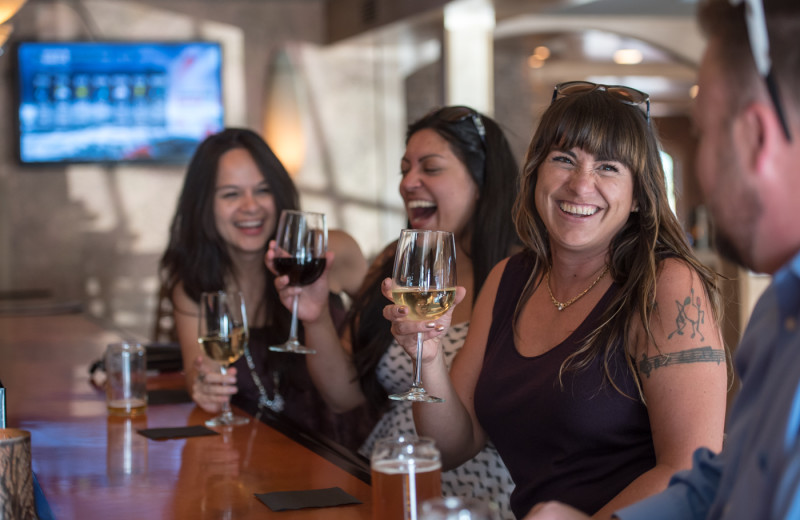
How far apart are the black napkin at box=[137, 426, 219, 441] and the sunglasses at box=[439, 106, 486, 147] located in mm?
1080

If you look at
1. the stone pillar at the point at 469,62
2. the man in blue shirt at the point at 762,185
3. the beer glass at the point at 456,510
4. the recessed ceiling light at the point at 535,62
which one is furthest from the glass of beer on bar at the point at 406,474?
the recessed ceiling light at the point at 535,62

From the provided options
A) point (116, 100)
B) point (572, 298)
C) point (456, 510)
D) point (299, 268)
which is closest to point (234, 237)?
point (299, 268)

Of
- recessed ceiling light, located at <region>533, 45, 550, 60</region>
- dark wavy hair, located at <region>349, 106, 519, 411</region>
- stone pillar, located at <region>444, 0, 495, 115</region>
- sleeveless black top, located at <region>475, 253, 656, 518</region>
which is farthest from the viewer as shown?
recessed ceiling light, located at <region>533, 45, 550, 60</region>

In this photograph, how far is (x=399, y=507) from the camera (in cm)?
105

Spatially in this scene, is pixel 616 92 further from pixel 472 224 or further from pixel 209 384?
pixel 209 384

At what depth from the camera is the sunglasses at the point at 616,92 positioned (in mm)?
1687

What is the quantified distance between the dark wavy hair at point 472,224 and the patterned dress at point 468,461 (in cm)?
5

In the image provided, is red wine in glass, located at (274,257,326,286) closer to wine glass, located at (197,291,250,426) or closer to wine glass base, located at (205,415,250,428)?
wine glass, located at (197,291,250,426)

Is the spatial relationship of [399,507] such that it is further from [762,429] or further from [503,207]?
[503,207]

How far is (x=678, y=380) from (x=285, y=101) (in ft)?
19.0

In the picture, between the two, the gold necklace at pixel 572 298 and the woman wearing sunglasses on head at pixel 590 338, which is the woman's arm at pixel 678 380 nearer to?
the woman wearing sunglasses on head at pixel 590 338

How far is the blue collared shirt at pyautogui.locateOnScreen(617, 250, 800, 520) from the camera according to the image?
79 cm

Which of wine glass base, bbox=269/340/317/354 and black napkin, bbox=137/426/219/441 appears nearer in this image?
black napkin, bbox=137/426/219/441

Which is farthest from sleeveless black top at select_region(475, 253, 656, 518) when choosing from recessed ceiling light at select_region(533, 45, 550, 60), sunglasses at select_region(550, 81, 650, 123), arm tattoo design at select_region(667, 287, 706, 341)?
recessed ceiling light at select_region(533, 45, 550, 60)
